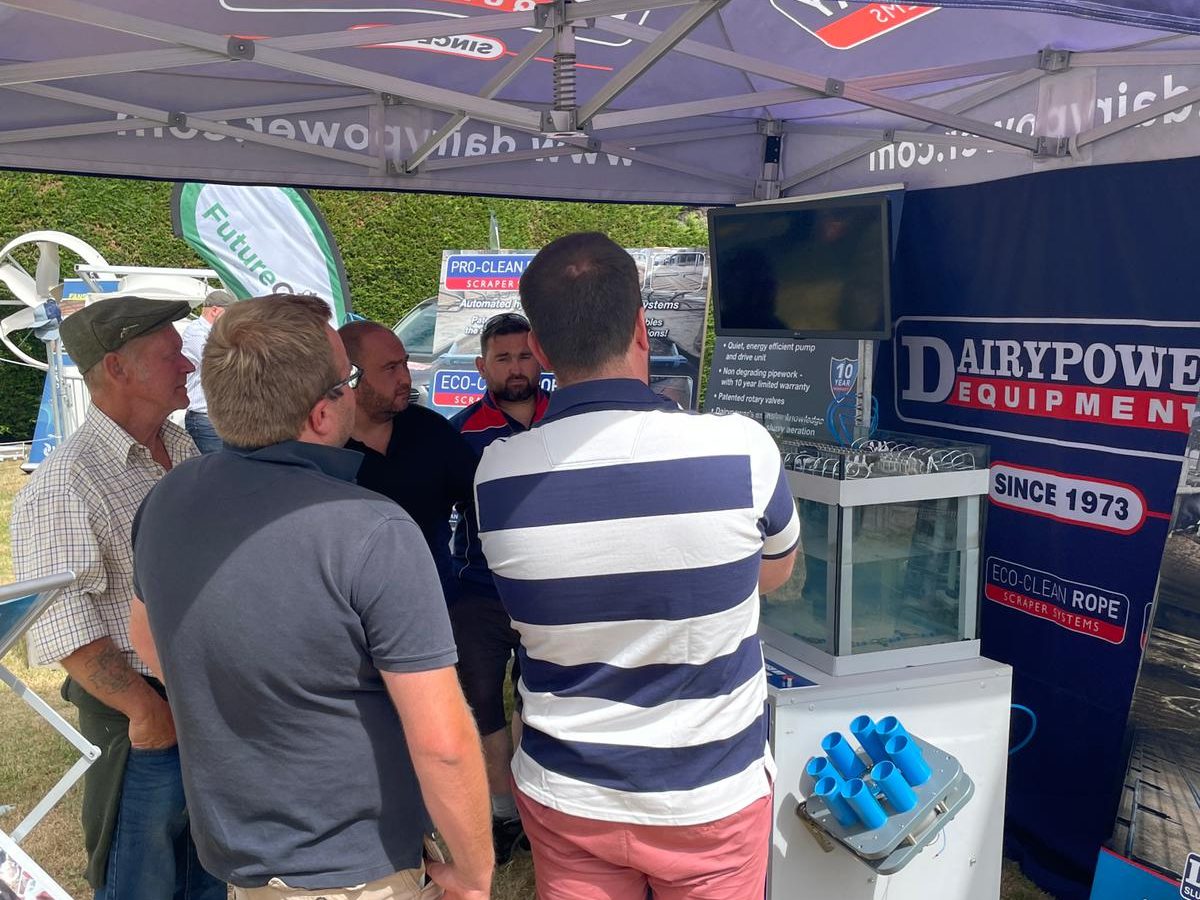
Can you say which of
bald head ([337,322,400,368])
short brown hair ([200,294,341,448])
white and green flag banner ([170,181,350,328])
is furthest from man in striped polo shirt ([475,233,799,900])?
white and green flag banner ([170,181,350,328])

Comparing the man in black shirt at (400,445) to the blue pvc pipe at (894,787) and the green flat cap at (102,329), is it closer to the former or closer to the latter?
the green flat cap at (102,329)

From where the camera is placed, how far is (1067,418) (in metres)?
2.87

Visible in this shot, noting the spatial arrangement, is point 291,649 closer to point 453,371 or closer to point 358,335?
point 358,335

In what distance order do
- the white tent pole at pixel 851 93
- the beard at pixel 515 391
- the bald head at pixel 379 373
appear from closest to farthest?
the bald head at pixel 379 373
the white tent pole at pixel 851 93
the beard at pixel 515 391

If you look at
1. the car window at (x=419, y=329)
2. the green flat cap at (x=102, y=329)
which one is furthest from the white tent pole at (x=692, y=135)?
the car window at (x=419, y=329)

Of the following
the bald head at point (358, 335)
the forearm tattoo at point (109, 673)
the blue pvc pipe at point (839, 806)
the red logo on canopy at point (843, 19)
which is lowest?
the blue pvc pipe at point (839, 806)

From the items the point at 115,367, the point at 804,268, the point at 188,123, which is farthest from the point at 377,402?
the point at 804,268

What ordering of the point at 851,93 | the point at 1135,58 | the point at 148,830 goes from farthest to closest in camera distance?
1. the point at 851,93
2. the point at 1135,58
3. the point at 148,830

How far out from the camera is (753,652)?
1489 millimetres

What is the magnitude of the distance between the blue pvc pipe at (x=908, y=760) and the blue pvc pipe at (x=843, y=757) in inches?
3.0

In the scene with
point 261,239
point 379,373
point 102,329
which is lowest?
point 379,373

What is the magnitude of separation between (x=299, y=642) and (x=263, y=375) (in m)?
0.33

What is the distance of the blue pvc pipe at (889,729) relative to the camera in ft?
6.79

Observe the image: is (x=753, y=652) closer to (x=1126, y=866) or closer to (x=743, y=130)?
(x=1126, y=866)
